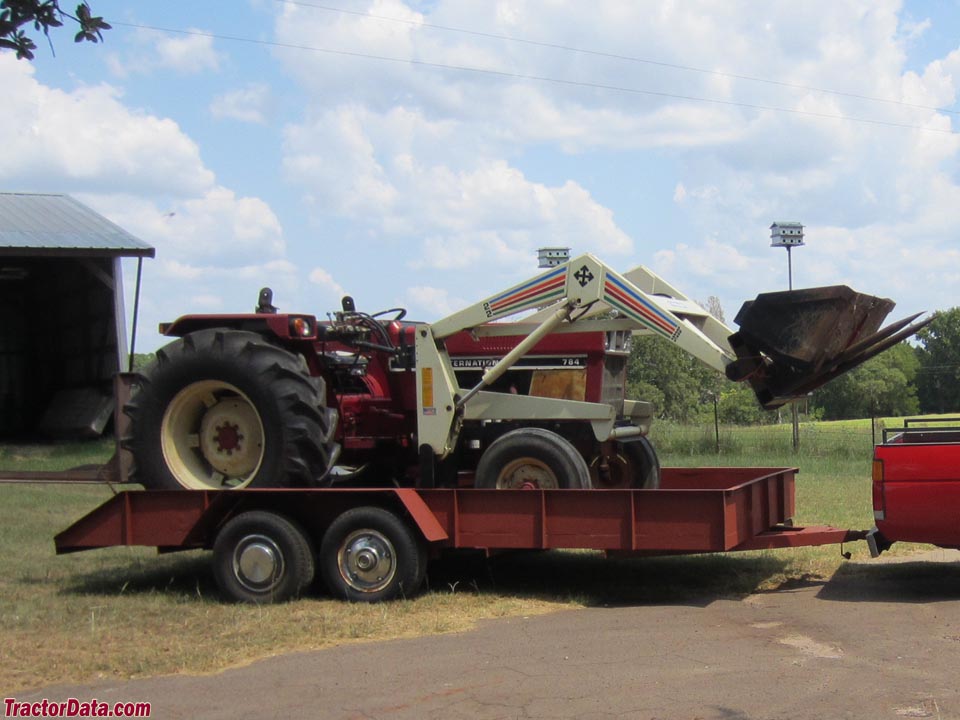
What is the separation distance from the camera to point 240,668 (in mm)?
7273

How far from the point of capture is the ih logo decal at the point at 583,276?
9438mm

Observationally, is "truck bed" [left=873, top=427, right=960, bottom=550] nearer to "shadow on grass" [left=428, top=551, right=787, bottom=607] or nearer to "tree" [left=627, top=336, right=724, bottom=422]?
"shadow on grass" [left=428, top=551, right=787, bottom=607]

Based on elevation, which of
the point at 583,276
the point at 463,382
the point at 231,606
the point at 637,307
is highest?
the point at 583,276

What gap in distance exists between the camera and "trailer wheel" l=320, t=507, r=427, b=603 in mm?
9133

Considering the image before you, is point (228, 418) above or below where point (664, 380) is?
below

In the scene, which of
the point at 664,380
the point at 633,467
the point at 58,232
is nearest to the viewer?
the point at 633,467

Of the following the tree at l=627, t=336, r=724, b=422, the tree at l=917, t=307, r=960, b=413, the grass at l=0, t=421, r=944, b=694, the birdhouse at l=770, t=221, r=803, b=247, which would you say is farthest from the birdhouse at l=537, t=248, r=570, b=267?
the tree at l=917, t=307, r=960, b=413

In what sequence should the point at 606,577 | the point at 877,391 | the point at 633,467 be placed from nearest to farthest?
the point at 606,577 → the point at 633,467 → the point at 877,391

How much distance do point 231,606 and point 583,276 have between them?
3880 mm

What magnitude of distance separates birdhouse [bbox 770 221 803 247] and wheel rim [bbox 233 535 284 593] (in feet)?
77.6

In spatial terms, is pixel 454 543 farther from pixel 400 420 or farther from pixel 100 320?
pixel 100 320

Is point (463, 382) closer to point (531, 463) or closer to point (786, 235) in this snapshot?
point (531, 463)

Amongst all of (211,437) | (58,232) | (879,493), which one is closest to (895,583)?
(879,493)

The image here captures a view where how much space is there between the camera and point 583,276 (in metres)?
9.45
